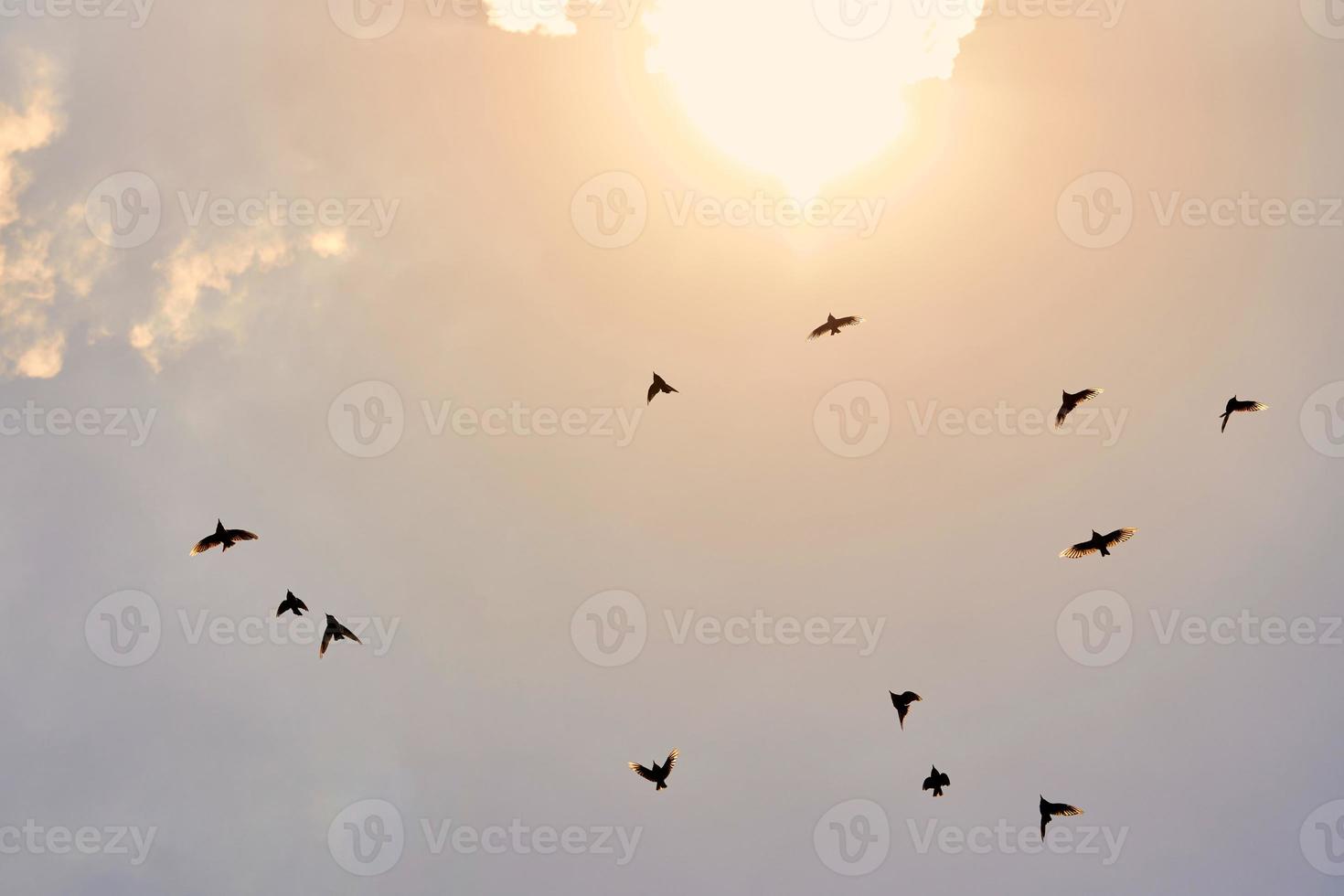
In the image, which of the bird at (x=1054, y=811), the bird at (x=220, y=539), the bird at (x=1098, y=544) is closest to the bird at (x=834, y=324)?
Answer: the bird at (x=1098, y=544)

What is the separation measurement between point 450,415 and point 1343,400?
5348 cm

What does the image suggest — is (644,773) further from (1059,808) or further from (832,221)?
(832,221)

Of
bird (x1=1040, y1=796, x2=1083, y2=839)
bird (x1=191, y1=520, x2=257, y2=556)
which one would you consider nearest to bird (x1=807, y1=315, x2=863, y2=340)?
bird (x1=1040, y1=796, x2=1083, y2=839)

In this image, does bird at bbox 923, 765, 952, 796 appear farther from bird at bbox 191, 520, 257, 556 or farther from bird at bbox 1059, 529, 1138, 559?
bird at bbox 191, 520, 257, 556

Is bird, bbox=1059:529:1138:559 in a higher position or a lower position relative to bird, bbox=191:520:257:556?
higher

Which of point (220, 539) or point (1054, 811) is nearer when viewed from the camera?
point (220, 539)

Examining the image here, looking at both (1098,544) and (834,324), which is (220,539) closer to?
(834,324)

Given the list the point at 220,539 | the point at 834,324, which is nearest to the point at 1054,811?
the point at 834,324

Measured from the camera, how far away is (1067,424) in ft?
219

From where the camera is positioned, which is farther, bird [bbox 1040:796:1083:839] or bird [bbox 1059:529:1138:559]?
bird [bbox 1040:796:1083:839]

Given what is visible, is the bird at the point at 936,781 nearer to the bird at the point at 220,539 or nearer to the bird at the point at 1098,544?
the bird at the point at 1098,544

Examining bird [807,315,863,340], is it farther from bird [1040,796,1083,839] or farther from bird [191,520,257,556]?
bird [191,520,257,556]

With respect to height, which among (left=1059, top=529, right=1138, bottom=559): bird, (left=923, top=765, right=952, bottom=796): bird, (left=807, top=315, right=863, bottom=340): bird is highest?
(left=807, top=315, right=863, bottom=340): bird

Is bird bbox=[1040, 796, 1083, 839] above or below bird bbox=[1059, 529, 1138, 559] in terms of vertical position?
below
